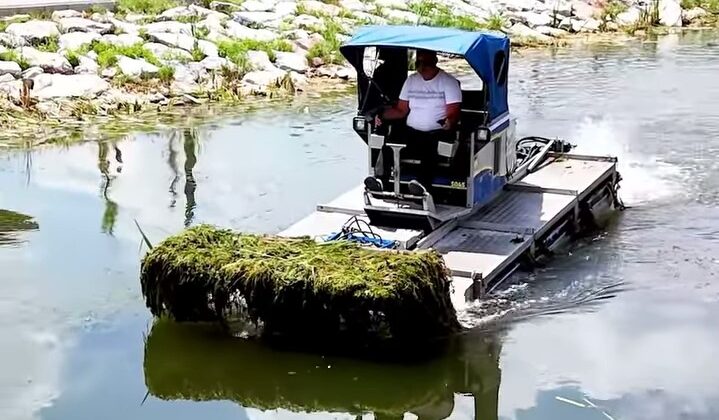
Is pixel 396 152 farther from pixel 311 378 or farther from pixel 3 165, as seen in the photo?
pixel 3 165

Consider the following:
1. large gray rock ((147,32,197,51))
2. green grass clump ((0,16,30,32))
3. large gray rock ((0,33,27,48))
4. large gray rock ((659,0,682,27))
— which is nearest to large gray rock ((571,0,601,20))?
large gray rock ((659,0,682,27))

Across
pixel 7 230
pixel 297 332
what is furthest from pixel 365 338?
pixel 7 230

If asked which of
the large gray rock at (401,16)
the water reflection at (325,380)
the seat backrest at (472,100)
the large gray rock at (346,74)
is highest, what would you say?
the large gray rock at (401,16)

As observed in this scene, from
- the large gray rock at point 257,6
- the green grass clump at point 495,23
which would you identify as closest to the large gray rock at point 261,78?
the large gray rock at point 257,6

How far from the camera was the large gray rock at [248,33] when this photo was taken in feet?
75.2

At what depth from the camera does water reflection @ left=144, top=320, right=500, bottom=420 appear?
8695mm

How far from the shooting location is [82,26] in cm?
2212

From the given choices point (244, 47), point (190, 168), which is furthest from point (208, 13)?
point (190, 168)

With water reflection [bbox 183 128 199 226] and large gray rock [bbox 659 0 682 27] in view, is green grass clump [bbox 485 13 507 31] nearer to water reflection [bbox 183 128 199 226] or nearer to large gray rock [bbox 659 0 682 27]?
large gray rock [bbox 659 0 682 27]

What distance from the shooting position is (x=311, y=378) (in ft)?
29.5

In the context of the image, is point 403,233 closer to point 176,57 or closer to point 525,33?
point 176,57

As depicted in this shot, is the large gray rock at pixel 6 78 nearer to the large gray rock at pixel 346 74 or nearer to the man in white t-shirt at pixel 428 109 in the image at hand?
the large gray rock at pixel 346 74

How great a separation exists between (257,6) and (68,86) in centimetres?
737

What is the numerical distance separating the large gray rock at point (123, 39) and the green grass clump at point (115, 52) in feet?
0.61
